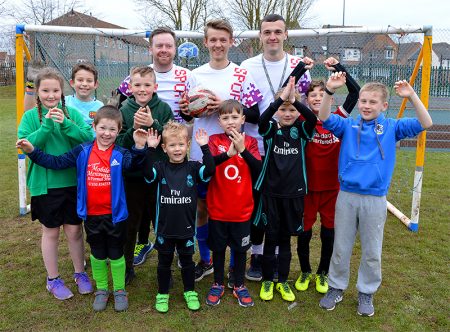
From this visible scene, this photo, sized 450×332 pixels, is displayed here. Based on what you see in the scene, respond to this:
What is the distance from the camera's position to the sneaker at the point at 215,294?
3477 millimetres

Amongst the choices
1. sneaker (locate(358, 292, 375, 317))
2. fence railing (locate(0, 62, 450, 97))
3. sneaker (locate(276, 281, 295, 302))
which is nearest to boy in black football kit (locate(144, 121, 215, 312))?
sneaker (locate(276, 281, 295, 302))

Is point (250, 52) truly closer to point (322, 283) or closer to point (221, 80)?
point (221, 80)

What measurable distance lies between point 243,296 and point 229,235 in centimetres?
55

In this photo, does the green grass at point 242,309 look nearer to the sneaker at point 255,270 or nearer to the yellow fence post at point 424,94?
the sneaker at point 255,270

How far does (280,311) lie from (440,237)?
2847mm

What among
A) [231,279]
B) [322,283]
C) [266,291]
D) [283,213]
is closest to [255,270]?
[231,279]

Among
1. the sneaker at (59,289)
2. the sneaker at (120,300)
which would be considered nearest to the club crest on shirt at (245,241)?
the sneaker at (120,300)

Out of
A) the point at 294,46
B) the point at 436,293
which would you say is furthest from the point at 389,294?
the point at 294,46

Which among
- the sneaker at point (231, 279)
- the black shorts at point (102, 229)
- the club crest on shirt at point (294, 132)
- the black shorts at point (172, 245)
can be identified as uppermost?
the club crest on shirt at point (294, 132)

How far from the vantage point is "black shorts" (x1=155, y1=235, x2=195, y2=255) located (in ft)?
10.7

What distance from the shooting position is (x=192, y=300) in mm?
3426

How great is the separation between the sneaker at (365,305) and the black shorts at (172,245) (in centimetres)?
147

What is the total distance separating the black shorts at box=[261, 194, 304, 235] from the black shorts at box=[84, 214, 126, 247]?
1.21 metres

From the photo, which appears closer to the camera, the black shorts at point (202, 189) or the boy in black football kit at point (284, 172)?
the boy in black football kit at point (284, 172)
